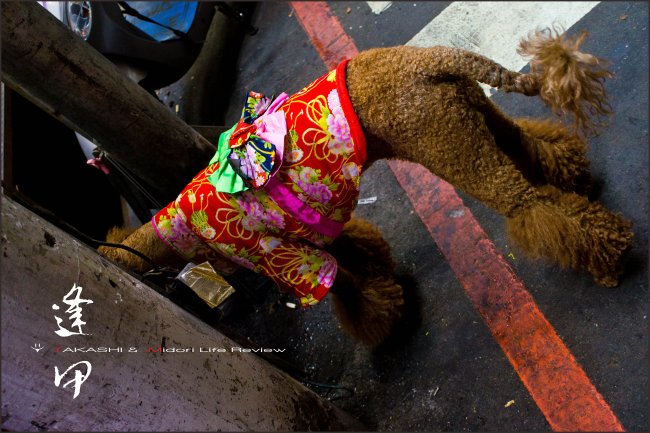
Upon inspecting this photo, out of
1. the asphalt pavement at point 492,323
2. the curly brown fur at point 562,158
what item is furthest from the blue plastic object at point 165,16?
the curly brown fur at point 562,158

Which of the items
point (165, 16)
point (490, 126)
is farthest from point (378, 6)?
point (490, 126)

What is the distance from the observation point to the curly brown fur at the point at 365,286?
8.59 feet

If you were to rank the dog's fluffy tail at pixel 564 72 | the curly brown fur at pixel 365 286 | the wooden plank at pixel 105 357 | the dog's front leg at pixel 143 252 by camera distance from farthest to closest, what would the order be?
the curly brown fur at pixel 365 286 < the dog's front leg at pixel 143 252 < the dog's fluffy tail at pixel 564 72 < the wooden plank at pixel 105 357

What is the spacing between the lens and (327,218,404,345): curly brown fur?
2.62m

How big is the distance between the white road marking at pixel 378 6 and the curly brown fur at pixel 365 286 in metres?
1.57

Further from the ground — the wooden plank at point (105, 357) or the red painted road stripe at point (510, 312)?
the wooden plank at point (105, 357)

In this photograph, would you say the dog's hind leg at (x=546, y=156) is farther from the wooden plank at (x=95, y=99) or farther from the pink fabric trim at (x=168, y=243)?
the wooden plank at (x=95, y=99)

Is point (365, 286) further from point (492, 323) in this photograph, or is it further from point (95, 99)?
point (95, 99)

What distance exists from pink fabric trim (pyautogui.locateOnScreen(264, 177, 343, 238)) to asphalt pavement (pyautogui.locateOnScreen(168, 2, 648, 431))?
55cm

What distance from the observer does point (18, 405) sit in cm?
124

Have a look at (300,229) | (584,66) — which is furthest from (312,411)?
(584,66)

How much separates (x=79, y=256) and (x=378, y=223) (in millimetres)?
1814

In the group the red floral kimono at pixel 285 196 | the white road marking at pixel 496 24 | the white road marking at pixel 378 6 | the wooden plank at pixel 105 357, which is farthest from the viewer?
the white road marking at pixel 378 6

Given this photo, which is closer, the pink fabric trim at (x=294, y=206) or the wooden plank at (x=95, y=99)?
the pink fabric trim at (x=294, y=206)
